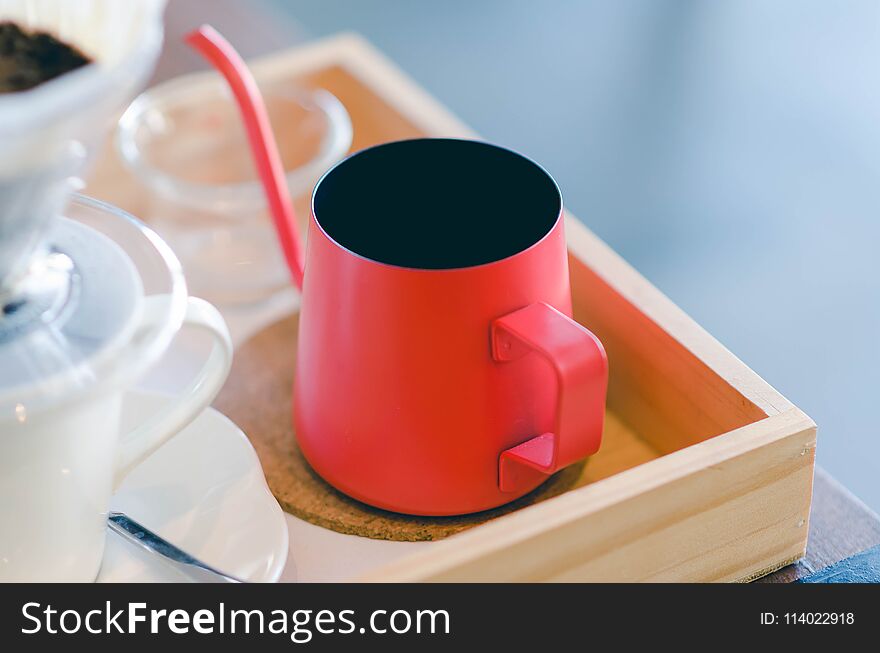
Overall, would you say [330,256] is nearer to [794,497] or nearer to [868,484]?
[794,497]

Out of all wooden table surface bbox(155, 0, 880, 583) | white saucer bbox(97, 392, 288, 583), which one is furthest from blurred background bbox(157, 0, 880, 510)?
white saucer bbox(97, 392, 288, 583)

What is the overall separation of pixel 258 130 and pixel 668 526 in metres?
0.20

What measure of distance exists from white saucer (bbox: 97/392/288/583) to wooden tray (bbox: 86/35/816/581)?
0.14 feet

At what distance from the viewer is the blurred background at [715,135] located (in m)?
0.54

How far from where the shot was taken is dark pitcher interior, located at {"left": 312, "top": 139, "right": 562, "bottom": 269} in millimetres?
368

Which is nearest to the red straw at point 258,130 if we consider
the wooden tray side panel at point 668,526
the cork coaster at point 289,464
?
the cork coaster at point 289,464

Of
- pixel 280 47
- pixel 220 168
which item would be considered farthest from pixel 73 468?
pixel 280 47

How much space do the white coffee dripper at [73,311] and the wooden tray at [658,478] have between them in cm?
8

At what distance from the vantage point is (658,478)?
1.03 ft

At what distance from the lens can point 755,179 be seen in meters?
0.64

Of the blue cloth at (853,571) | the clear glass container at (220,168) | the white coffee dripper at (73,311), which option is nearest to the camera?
the white coffee dripper at (73,311)

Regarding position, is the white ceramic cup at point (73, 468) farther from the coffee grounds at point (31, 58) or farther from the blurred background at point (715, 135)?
the blurred background at point (715, 135)
